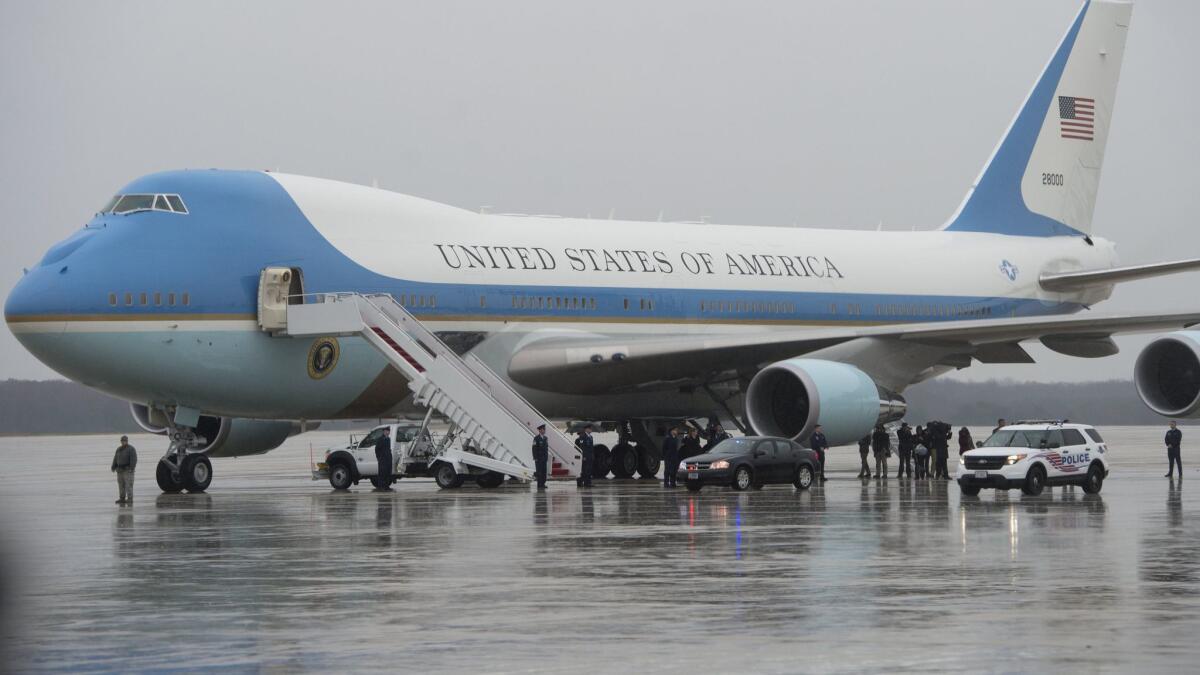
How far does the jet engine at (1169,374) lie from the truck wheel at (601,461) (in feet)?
36.0

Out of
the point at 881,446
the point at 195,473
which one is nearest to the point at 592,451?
the point at 195,473

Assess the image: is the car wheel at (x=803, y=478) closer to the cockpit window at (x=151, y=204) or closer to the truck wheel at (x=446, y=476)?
Result: the truck wheel at (x=446, y=476)

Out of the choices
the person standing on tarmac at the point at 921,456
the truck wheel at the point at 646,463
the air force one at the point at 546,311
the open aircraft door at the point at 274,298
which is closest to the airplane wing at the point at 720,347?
the air force one at the point at 546,311

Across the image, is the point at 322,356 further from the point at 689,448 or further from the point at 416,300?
the point at 689,448

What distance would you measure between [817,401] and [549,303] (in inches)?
211

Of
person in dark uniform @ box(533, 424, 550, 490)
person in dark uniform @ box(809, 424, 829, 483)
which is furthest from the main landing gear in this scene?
person in dark uniform @ box(809, 424, 829, 483)

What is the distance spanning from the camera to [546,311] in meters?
31.3

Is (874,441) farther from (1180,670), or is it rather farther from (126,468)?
(1180,670)

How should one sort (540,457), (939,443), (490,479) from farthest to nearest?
1. (939,443)
2. (490,479)
3. (540,457)

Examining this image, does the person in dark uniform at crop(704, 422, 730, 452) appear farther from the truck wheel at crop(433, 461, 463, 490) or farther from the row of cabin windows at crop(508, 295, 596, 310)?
the truck wheel at crop(433, 461, 463, 490)

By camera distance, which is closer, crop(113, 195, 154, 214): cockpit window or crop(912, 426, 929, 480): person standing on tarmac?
crop(113, 195, 154, 214): cockpit window

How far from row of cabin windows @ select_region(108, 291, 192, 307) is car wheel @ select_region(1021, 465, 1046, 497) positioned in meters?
13.5

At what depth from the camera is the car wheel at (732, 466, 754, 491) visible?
93.2 feet

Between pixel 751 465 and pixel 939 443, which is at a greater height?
pixel 939 443
